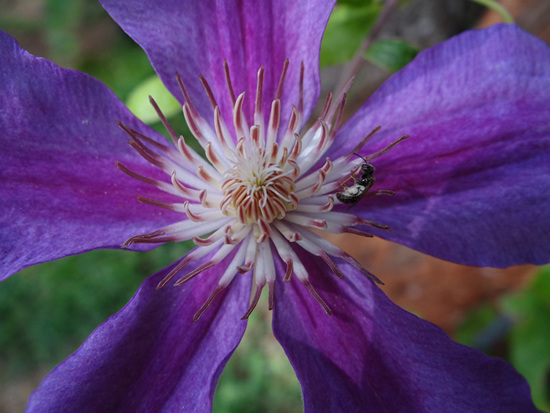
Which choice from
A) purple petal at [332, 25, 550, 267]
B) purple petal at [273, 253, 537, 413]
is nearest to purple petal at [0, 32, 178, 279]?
purple petal at [273, 253, 537, 413]

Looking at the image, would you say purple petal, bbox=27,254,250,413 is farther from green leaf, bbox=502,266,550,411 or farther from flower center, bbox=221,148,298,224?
green leaf, bbox=502,266,550,411

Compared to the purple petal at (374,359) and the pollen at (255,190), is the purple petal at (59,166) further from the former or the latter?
the purple petal at (374,359)

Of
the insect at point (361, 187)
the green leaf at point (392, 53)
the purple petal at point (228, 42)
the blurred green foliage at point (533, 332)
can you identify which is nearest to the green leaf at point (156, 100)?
the purple petal at point (228, 42)

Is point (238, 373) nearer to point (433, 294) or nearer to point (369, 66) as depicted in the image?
point (433, 294)

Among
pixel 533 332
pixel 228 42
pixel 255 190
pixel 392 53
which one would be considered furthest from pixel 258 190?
pixel 533 332

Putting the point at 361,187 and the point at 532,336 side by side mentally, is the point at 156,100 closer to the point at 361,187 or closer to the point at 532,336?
the point at 361,187
